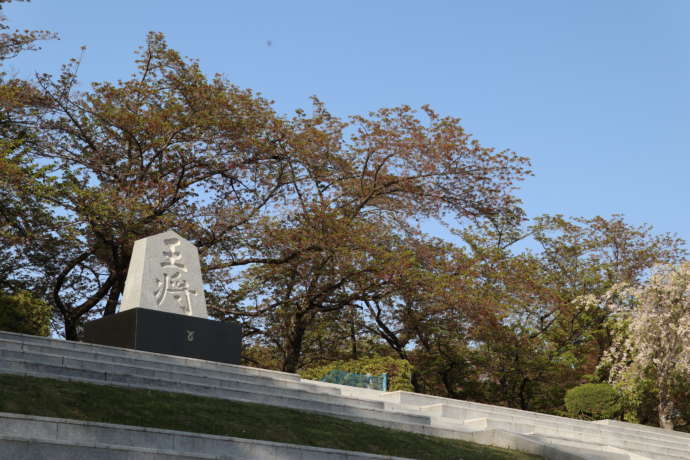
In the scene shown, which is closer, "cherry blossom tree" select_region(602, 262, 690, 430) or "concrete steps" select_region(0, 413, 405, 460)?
"concrete steps" select_region(0, 413, 405, 460)

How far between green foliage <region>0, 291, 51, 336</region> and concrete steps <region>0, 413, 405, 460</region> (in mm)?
9707

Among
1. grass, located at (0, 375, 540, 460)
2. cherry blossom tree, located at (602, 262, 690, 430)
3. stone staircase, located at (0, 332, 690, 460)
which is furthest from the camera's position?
cherry blossom tree, located at (602, 262, 690, 430)

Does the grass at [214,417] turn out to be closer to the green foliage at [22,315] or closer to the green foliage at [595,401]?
the green foliage at [22,315]

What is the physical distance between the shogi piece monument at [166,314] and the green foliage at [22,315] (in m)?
1.04

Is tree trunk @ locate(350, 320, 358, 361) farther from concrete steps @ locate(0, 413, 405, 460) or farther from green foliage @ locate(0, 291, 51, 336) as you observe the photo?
concrete steps @ locate(0, 413, 405, 460)

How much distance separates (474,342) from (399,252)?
21.8 feet

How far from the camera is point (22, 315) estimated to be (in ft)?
56.5

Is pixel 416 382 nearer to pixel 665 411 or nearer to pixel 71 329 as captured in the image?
pixel 665 411

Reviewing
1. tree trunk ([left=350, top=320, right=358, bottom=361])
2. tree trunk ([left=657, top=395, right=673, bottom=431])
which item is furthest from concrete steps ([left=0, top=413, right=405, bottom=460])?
tree trunk ([left=350, top=320, right=358, bottom=361])

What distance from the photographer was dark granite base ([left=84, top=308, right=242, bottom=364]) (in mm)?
16234

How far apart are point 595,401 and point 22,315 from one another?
14978 mm

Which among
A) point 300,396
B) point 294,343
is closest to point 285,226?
point 294,343

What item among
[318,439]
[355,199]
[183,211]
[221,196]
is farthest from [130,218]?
[318,439]

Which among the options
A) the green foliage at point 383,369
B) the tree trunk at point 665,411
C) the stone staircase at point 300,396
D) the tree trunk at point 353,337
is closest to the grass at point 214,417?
the stone staircase at point 300,396
